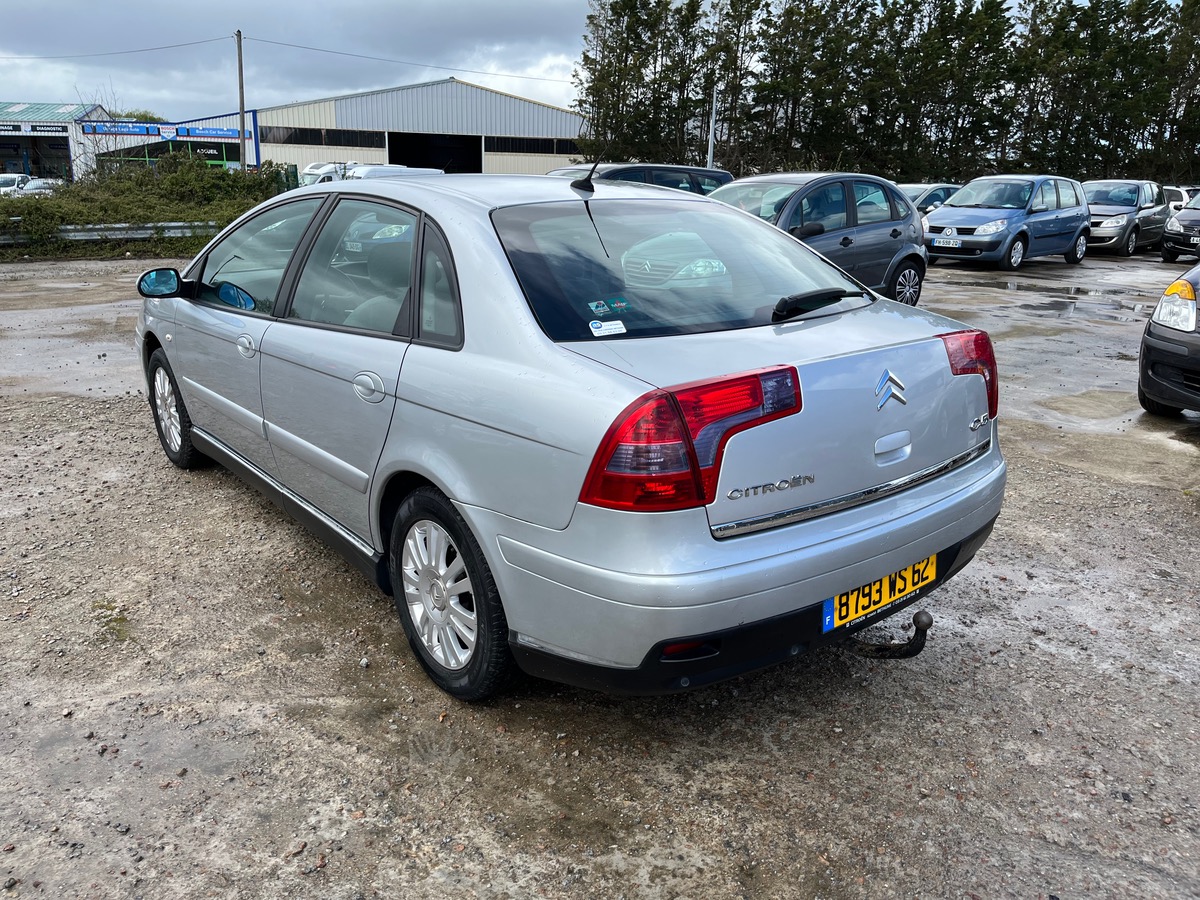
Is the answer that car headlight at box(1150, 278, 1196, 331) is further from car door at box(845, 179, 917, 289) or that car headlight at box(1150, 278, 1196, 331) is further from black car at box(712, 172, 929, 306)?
car door at box(845, 179, 917, 289)

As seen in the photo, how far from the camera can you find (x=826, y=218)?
33.6ft

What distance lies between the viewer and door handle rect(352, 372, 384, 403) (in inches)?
117

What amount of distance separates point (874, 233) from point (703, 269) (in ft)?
26.6

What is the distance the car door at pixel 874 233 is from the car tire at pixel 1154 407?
162 inches

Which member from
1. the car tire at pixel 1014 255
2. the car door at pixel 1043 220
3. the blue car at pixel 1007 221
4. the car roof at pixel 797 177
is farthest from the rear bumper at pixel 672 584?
the car door at pixel 1043 220

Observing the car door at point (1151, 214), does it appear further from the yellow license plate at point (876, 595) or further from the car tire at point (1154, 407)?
the yellow license plate at point (876, 595)

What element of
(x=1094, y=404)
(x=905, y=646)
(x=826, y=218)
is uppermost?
(x=826, y=218)

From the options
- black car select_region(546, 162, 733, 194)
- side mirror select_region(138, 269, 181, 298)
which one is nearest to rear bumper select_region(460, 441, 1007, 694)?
side mirror select_region(138, 269, 181, 298)

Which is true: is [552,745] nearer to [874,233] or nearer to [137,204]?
[874,233]

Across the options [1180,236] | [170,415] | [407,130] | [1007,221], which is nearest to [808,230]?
[170,415]

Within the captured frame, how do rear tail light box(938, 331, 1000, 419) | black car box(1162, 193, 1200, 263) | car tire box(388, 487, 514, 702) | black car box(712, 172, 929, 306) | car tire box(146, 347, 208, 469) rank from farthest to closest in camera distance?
1. black car box(1162, 193, 1200, 263)
2. black car box(712, 172, 929, 306)
3. car tire box(146, 347, 208, 469)
4. rear tail light box(938, 331, 1000, 419)
5. car tire box(388, 487, 514, 702)

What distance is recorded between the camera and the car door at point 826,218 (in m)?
A: 9.95

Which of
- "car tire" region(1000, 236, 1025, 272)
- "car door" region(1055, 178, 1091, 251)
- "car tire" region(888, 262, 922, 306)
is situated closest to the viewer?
"car tire" region(888, 262, 922, 306)

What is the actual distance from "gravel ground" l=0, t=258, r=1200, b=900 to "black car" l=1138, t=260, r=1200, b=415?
199cm
